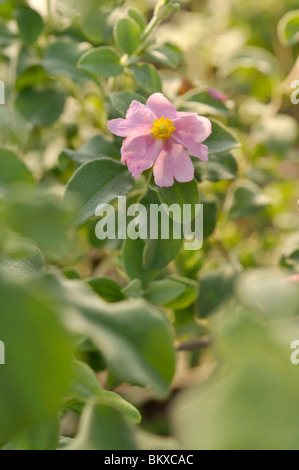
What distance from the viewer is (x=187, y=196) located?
0.57 meters

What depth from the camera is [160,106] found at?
566mm

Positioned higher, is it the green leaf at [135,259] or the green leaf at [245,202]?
the green leaf at [245,202]

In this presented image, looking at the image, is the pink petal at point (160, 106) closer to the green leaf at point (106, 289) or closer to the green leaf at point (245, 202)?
the green leaf at point (106, 289)

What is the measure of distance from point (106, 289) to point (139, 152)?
15cm

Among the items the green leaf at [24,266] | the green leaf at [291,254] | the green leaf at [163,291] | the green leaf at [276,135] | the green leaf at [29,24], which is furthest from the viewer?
the green leaf at [276,135]

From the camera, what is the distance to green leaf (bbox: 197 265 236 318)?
30.8 inches

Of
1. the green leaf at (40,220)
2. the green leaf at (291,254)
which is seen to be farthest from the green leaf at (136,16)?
the green leaf at (40,220)

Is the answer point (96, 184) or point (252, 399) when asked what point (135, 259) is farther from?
point (252, 399)

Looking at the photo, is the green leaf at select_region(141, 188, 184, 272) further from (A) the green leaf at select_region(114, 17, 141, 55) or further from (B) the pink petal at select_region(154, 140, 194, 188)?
(A) the green leaf at select_region(114, 17, 141, 55)

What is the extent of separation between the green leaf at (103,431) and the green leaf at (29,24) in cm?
63

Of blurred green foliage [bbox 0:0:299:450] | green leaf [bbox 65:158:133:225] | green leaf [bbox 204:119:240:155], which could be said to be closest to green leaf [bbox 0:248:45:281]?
blurred green foliage [bbox 0:0:299:450]

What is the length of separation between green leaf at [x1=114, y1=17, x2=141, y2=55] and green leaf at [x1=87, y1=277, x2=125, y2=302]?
274mm

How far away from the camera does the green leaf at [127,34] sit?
25.8 inches
